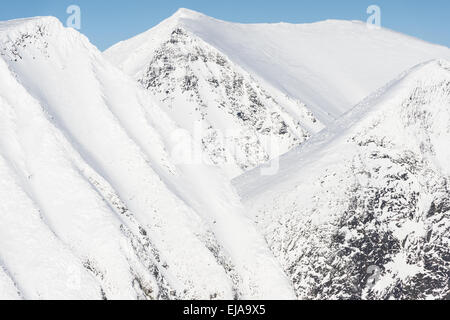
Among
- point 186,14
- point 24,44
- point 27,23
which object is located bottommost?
point 24,44

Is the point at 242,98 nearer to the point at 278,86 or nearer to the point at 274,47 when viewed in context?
the point at 278,86

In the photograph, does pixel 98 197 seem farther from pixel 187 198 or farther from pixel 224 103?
pixel 224 103

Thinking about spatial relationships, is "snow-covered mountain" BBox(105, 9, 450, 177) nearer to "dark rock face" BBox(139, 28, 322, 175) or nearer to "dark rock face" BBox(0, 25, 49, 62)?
"dark rock face" BBox(139, 28, 322, 175)

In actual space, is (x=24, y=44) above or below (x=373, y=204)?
above

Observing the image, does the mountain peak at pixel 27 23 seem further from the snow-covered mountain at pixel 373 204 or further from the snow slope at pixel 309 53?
the snow slope at pixel 309 53

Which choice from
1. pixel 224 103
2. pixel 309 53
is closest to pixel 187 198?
pixel 224 103

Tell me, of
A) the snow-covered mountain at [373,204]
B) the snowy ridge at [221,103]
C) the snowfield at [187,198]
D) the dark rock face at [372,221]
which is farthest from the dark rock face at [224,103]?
the dark rock face at [372,221]

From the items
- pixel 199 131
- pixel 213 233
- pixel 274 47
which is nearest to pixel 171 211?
pixel 213 233

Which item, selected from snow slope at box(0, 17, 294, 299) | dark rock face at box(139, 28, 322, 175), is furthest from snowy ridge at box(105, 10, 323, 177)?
snow slope at box(0, 17, 294, 299)
